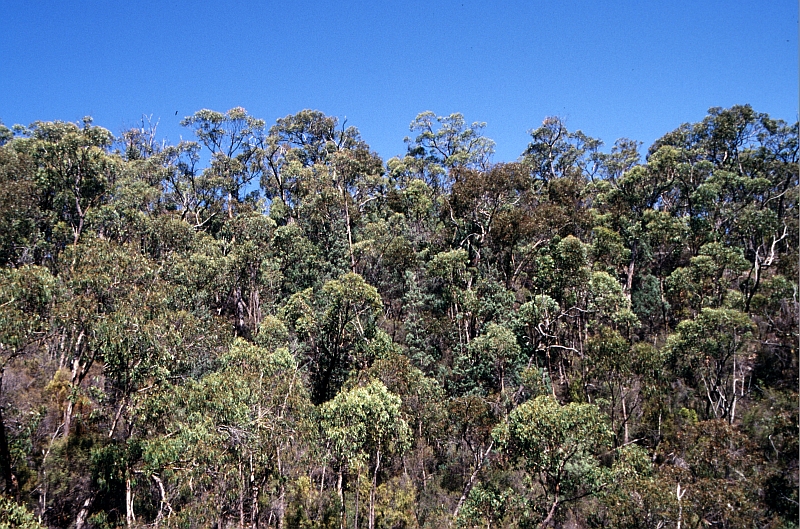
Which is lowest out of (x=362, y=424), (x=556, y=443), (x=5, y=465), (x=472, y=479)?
(x=472, y=479)

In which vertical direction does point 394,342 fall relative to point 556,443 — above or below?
above

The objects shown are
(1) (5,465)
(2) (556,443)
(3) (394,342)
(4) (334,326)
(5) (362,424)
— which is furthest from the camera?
(3) (394,342)

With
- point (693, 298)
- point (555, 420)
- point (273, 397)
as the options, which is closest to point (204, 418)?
point (273, 397)

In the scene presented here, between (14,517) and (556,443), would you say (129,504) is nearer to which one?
(14,517)

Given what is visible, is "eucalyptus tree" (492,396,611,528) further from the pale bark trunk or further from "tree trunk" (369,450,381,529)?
"tree trunk" (369,450,381,529)

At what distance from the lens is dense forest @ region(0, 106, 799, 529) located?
1248 centimetres

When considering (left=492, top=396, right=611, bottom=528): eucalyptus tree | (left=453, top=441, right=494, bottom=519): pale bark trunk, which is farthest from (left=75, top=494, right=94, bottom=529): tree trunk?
(left=492, top=396, right=611, bottom=528): eucalyptus tree

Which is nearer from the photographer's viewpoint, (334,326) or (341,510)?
(341,510)

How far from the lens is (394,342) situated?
21.7 m

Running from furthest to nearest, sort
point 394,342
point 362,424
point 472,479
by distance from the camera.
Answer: point 394,342 < point 472,479 < point 362,424

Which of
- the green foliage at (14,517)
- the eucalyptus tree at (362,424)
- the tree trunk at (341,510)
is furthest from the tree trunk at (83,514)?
the eucalyptus tree at (362,424)

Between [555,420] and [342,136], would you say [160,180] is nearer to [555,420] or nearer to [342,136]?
[342,136]

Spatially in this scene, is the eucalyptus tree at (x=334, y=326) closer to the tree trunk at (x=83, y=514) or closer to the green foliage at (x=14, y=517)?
the tree trunk at (x=83, y=514)

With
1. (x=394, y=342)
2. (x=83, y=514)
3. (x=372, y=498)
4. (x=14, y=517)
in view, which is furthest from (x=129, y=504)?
(x=394, y=342)
